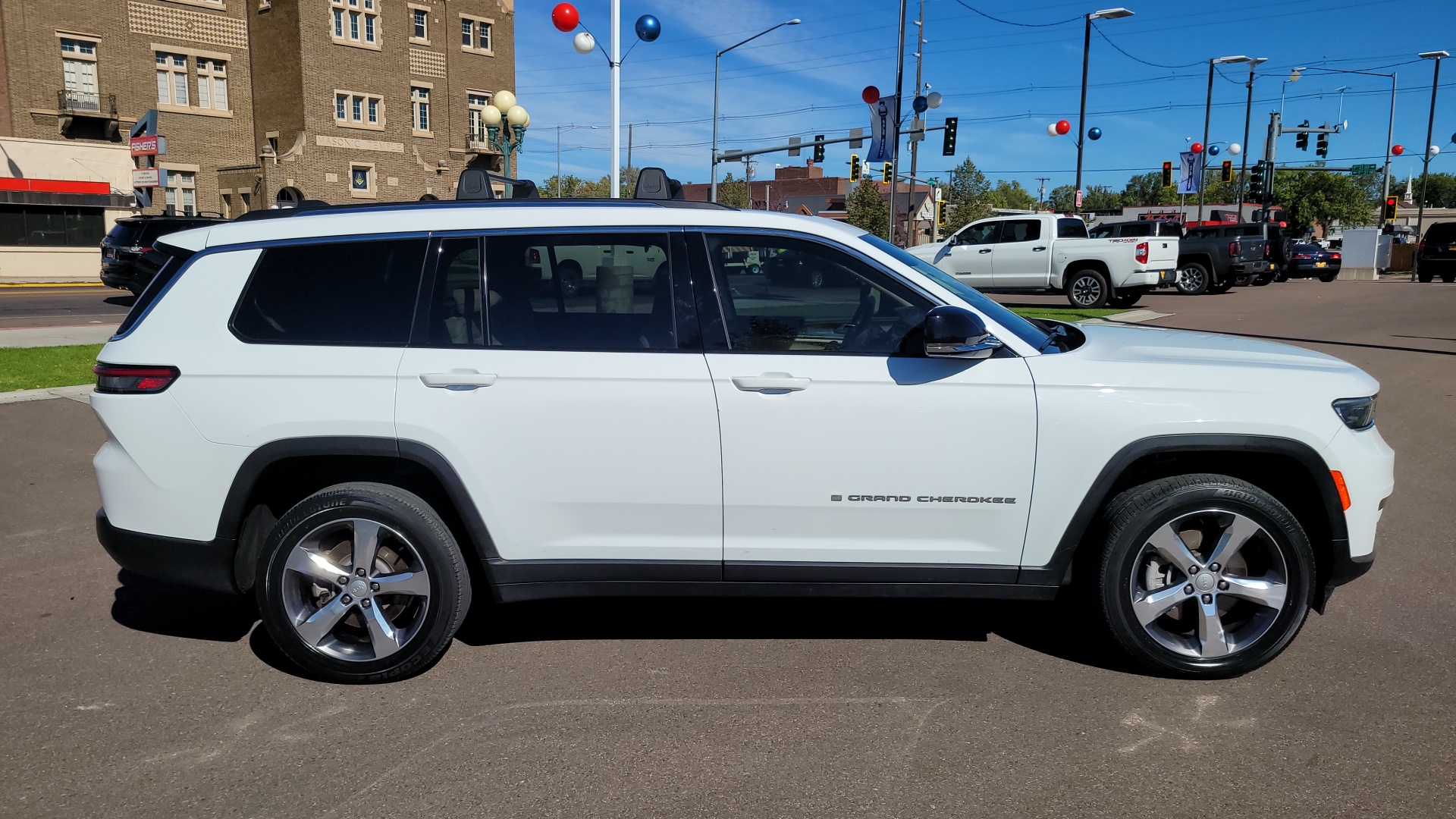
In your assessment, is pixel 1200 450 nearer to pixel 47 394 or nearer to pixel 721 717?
pixel 721 717

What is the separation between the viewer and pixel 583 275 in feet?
13.1

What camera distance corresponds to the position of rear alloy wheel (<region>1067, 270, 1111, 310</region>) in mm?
22891

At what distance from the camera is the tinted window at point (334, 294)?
3.90m

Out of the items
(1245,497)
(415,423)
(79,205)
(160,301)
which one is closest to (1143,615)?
(1245,497)

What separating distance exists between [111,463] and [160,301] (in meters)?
0.63

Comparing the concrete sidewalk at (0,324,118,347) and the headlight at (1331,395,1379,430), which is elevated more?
the headlight at (1331,395,1379,430)

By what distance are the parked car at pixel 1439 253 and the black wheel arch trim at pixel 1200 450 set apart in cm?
3924

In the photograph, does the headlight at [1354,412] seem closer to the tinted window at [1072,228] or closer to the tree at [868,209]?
the tinted window at [1072,228]

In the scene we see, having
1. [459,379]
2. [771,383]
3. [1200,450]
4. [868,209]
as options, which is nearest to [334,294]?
[459,379]

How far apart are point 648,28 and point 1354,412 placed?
581 inches

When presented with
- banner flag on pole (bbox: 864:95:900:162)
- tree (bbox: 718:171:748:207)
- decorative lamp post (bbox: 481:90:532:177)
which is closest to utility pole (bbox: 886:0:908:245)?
banner flag on pole (bbox: 864:95:900:162)

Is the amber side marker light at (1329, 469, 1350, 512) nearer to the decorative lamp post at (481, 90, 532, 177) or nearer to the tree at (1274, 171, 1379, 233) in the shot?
the decorative lamp post at (481, 90, 532, 177)

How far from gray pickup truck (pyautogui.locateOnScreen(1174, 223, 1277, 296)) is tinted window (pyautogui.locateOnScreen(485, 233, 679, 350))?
27.5m

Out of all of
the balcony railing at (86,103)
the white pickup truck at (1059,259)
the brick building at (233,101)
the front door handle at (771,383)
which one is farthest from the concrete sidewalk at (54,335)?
the balcony railing at (86,103)
